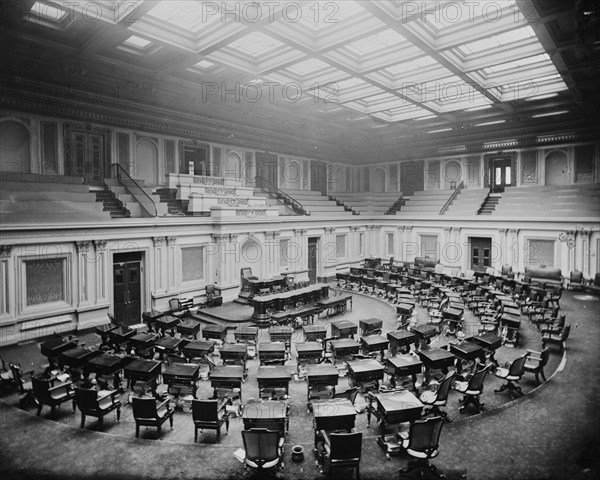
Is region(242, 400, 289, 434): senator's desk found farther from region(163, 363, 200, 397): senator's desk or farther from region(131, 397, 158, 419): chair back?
region(163, 363, 200, 397): senator's desk

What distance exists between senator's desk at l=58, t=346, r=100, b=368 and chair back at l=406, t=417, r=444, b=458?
7.18m

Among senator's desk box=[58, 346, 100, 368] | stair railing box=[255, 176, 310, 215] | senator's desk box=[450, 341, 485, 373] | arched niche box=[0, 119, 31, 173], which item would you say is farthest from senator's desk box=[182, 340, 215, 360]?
stair railing box=[255, 176, 310, 215]

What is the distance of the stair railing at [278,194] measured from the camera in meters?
23.4

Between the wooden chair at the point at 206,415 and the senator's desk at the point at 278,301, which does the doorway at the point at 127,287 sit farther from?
the wooden chair at the point at 206,415

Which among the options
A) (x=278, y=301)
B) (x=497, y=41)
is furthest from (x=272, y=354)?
(x=497, y=41)

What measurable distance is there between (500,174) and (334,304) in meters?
17.4

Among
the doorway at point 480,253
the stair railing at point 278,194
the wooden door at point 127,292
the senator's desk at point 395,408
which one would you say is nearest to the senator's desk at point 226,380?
the senator's desk at point 395,408

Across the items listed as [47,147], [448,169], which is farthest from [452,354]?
[448,169]

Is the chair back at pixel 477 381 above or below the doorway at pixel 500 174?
below

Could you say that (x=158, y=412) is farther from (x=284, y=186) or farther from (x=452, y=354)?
(x=284, y=186)

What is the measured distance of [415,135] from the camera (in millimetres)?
26266

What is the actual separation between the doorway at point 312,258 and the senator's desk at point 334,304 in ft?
22.3

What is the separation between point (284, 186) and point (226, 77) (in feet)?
38.6

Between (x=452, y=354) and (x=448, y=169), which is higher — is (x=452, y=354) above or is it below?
below
